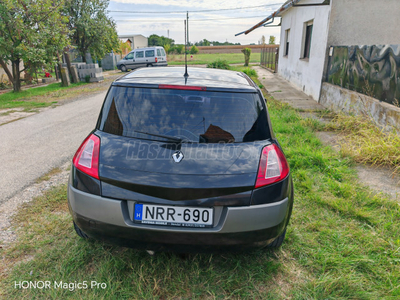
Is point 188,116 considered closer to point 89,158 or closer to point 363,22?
point 89,158

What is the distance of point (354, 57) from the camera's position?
23.0 ft

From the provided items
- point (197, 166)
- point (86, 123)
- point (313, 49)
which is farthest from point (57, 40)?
point (197, 166)

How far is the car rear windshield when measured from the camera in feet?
7.23

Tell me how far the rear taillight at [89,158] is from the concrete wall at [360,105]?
4906 mm

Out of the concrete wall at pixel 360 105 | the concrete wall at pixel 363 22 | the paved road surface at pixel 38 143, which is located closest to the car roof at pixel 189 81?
the paved road surface at pixel 38 143

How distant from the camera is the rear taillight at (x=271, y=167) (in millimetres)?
2018

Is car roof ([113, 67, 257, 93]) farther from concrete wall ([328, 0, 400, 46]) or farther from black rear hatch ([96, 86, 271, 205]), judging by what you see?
concrete wall ([328, 0, 400, 46])

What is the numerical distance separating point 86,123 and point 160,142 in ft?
19.0

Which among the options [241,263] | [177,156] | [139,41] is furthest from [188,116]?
[139,41]

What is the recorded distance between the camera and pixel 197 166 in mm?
1967

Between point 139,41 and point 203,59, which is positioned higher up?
point 139,41

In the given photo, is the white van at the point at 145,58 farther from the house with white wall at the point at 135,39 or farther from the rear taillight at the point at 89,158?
the house with white wall at the point at 135,39

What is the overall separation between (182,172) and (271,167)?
26.4 inches

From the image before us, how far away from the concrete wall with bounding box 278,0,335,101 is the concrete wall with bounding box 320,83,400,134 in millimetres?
1026
